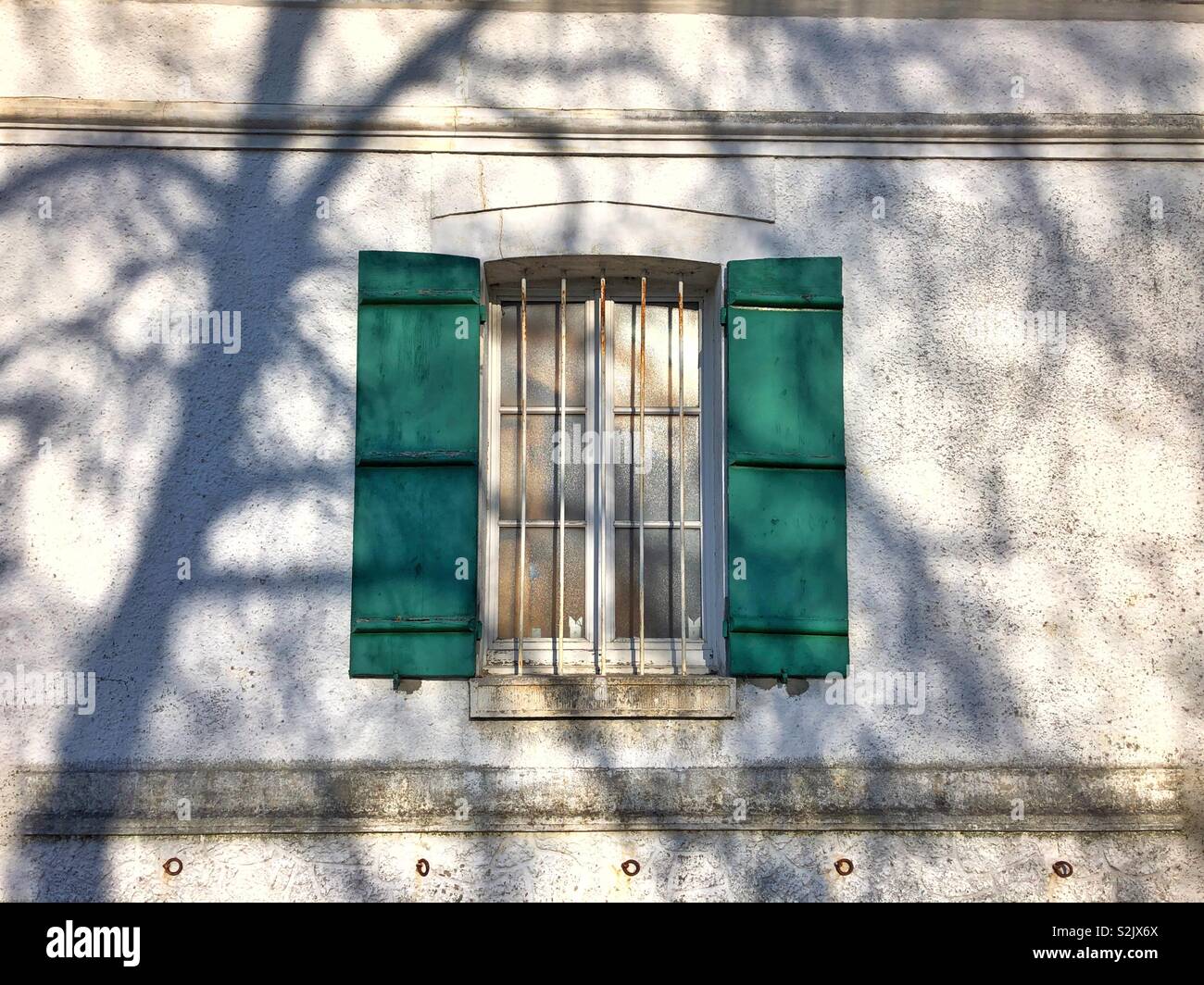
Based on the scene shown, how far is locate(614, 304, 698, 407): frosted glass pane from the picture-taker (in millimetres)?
4328

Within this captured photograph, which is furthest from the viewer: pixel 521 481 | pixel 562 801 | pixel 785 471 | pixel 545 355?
pixel 545 355

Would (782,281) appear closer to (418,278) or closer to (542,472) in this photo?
(542,472)

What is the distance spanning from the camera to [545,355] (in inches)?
171

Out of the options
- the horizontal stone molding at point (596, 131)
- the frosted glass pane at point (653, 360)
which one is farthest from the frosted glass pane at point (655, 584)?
the horizontal stone molding at point (596, 131)

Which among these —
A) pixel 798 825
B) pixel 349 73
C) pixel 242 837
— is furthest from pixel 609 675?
pixel 349 73

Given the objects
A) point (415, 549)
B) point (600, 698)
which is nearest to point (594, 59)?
point (415, 549)

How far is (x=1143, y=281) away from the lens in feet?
13.8

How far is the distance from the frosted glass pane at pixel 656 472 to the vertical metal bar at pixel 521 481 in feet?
1.23

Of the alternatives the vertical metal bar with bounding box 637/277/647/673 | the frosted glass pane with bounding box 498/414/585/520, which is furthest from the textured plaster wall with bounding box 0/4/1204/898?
the frosted glass pane with bounding box 498/414/585/520

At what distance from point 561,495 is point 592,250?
3.14 ft

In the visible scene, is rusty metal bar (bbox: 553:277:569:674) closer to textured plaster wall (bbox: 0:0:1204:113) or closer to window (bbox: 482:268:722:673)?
window (bbox: 482:268:722:673)

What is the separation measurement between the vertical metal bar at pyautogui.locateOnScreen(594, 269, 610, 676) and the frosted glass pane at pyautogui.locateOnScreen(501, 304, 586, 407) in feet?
0.29

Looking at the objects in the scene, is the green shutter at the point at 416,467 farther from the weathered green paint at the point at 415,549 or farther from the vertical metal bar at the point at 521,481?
the vertical metal bar at the point at 521,481
